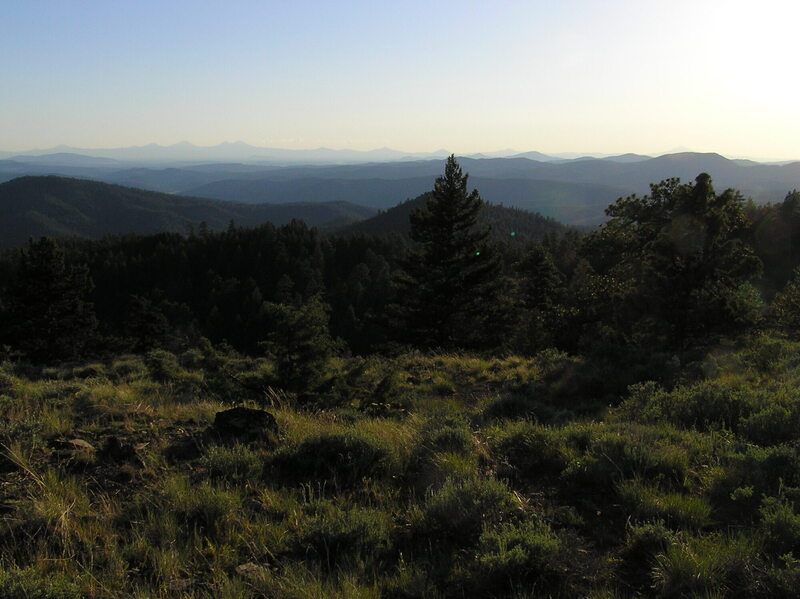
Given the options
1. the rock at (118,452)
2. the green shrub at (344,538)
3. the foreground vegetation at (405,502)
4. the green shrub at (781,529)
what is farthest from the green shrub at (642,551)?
the rock at (118,452)

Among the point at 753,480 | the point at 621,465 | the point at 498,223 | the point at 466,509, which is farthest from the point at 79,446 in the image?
the point at 498,223

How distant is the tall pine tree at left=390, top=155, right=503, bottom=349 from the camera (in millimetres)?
17688

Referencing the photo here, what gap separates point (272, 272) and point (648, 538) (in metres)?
82.7

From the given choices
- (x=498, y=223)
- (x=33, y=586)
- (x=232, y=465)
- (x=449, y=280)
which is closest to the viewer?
(x=33, y=586)

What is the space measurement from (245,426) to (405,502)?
6.28ft

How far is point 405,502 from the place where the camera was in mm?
3396

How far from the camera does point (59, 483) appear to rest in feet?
11.2

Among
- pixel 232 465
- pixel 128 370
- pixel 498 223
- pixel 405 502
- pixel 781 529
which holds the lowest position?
pixel 128 370

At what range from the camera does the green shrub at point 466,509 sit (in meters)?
2.91

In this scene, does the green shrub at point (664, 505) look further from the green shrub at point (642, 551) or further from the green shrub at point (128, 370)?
the green shrub at point (128, 370)

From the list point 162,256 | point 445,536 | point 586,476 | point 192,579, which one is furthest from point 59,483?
point 162,256

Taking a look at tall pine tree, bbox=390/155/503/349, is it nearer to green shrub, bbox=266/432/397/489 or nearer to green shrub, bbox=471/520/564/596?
green shrub, bbox=266/432/397/489

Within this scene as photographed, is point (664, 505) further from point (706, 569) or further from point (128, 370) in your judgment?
point (128, 370)

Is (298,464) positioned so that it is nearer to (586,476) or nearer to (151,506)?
(151,506)
